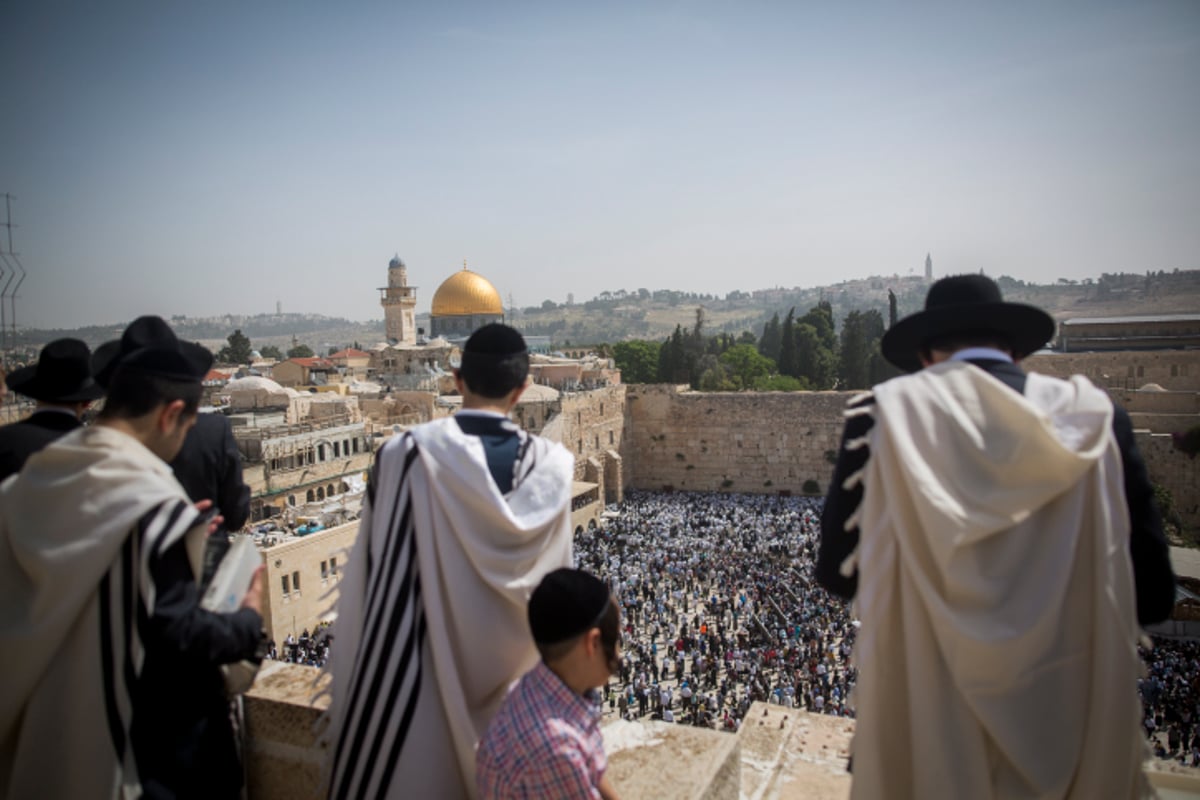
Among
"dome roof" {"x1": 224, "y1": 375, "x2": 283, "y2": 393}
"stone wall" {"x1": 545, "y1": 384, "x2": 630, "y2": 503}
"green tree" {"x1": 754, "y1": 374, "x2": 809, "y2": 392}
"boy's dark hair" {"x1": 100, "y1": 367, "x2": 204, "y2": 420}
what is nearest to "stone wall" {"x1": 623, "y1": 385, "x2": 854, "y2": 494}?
"stone wall" {"x1": 545, "y1": 384, "x2": 630, "y2": 503}

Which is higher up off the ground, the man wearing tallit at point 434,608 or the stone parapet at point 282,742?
the man wearing tallit at point 434,608

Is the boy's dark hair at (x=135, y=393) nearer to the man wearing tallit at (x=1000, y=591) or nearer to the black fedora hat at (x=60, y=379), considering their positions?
the black fedora hat at (x=60, y=379)

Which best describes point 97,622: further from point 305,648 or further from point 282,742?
point 305,648

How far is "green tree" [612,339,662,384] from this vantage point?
159ft

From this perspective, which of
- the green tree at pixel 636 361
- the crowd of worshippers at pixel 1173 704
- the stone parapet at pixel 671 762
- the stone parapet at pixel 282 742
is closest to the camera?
the stone parapet at pixel 671 762

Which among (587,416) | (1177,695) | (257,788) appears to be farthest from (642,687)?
(587,416)

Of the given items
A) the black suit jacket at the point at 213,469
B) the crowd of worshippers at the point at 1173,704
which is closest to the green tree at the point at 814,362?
the crowd of worshippers at the point at 1173,704

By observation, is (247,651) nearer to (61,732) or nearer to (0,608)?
(61,732)

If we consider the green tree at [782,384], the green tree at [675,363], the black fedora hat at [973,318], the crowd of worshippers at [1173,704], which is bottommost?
the crowd of worshippers at [1173,704]

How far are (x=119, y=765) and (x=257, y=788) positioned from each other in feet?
3.27

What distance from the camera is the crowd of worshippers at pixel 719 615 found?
1092 cm

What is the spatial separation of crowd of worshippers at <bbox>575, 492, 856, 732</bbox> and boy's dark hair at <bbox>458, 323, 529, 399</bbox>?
8422mm

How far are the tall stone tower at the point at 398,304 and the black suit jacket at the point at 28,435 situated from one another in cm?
4238

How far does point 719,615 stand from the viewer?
568 inches
